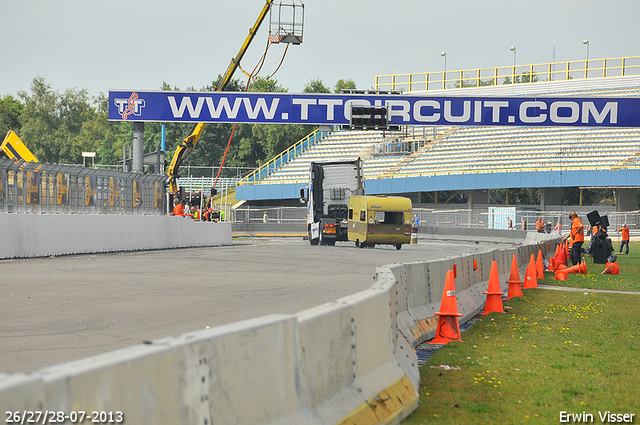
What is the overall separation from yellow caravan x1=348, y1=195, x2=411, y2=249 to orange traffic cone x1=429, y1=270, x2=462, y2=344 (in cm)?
2242

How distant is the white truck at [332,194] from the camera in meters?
35.1

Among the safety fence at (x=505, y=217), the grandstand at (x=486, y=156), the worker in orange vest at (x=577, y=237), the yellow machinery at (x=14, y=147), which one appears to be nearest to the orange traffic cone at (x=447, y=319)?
the worker in orange vest at (x=577, y=237)

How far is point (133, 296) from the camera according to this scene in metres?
12.9

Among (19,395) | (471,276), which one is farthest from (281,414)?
(471,276)

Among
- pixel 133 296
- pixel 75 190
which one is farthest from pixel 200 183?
pixel 133 296

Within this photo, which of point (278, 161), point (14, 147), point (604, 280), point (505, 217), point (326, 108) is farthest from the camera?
point (278, 161)

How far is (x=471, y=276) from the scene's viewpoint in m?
13.1

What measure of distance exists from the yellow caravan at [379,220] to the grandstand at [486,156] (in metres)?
24.3

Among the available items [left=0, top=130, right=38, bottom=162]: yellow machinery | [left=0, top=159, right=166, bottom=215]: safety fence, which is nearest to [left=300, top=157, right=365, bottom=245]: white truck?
[left=0, top=159, right=166, bottom=215]: safety fence

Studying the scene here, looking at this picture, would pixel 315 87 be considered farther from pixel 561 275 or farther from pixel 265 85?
pixel 561 275

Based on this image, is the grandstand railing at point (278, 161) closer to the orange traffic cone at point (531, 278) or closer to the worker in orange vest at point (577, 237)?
the worker in orange vest at point (577, 237)

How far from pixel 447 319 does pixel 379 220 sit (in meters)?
22.8

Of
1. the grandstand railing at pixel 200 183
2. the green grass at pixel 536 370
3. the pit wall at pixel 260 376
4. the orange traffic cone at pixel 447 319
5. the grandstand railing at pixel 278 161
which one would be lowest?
the green grass at pixel 536 370

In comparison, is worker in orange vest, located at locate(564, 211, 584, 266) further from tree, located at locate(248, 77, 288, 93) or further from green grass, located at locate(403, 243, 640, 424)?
tree, located at locate(248, 77, 288, 93)
